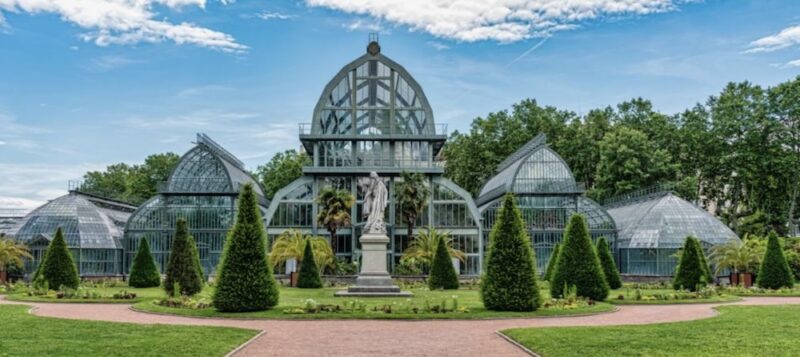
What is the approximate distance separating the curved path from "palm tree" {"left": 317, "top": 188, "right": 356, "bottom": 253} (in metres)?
25.1

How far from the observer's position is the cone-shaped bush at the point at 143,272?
4031 centimetres

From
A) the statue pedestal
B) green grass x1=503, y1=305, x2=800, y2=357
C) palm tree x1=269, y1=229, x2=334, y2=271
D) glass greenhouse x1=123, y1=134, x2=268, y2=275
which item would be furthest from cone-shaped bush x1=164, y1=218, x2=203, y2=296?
glass greenhouse x1=123, y1=134, x2=268, y2=275

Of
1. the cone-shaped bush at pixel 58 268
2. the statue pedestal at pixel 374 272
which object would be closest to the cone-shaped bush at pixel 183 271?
the statue pedestal at pixel 374 272

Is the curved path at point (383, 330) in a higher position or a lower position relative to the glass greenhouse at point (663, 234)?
lower

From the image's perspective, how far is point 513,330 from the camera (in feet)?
60.3

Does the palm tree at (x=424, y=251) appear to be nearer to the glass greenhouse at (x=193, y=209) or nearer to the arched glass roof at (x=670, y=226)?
the arched glass roof at (x=670, y=226)

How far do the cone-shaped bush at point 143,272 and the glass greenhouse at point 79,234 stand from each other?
1652cm

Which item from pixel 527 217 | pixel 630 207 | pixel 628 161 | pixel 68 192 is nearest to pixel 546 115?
pixel 628 161

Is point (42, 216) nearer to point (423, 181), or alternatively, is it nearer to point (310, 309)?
point (423, 181)

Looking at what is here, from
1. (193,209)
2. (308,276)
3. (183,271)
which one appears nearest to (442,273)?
(308,276)

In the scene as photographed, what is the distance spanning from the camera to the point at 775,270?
3716 centimetres

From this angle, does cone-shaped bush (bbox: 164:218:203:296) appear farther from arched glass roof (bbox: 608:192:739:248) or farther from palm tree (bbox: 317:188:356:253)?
arched glass roof (bbox: 608:192:739:248)

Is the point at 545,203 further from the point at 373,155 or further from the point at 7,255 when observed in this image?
the point at 7,255

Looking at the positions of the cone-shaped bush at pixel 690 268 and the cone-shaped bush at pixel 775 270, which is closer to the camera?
the cone-shaped bush at pixel 690 268
